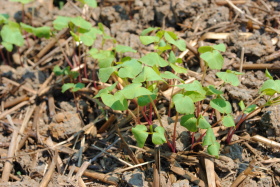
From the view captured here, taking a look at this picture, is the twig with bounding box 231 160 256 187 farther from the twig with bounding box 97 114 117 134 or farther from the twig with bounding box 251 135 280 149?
the twig with bounding box 97 114 117 134

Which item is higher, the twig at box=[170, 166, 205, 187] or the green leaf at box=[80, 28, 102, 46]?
the green leaf at box=[80, 28, 102, 46]

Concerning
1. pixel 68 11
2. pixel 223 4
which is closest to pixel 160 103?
pixel 223 4

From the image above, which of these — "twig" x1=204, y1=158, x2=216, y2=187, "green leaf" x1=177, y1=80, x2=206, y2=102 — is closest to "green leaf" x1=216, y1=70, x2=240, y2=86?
"green leaf" x1=177, y1=80, x2=206, y2=102

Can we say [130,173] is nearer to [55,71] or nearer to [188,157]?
[188,157]

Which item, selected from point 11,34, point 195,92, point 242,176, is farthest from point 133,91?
point 11,34

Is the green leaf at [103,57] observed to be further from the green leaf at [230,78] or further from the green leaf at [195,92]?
the green leaf at [230,78]

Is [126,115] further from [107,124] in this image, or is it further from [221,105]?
[221,105]
